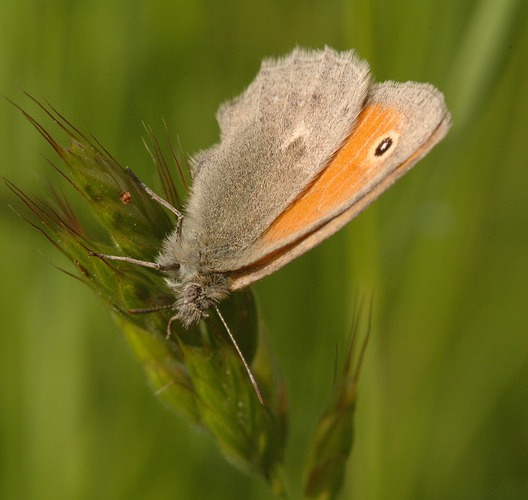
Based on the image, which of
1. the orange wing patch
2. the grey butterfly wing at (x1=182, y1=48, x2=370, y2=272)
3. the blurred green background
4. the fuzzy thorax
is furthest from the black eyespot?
the fuzzy thorax

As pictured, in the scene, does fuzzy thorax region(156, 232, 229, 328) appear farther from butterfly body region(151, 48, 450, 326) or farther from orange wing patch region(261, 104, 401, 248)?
orange wing patch region(261, 104, 401, 248)

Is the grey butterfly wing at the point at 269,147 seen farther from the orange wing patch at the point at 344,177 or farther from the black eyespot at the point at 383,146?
the black eyespot at the point at 383,146

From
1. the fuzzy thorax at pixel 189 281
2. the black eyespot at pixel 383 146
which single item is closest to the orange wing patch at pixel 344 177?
the black eyespot at pixel 383 146

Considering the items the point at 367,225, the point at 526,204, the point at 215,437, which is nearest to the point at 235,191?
the point at 367,225

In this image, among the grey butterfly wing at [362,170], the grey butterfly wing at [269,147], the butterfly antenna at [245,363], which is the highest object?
the grey butterfly wing at [269,147]

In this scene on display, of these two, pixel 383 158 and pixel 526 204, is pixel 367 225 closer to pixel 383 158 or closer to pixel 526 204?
pixel 383 158

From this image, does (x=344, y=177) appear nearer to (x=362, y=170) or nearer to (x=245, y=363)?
(x=362, y=170)
